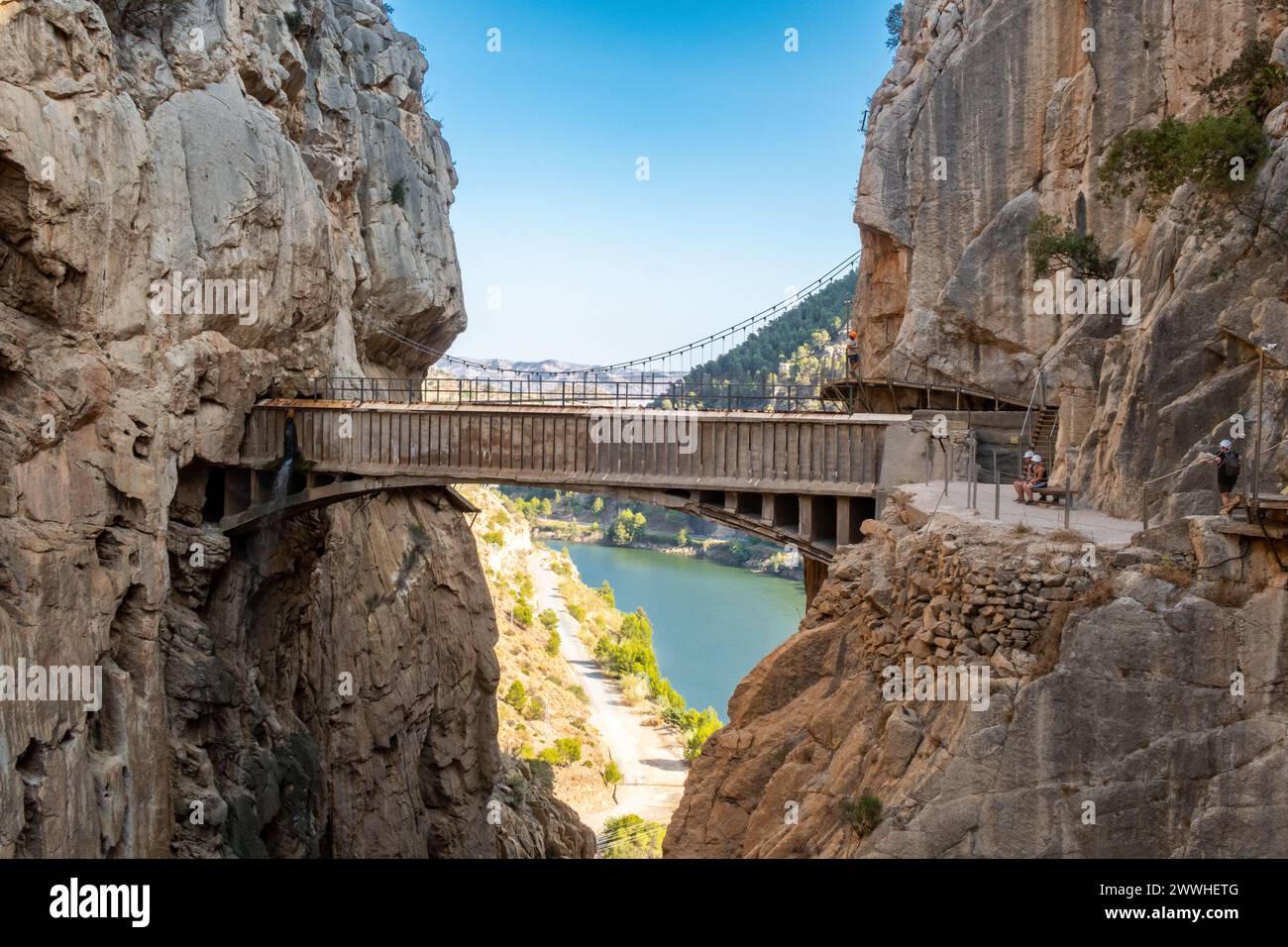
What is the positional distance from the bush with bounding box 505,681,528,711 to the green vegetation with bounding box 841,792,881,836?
3608cm

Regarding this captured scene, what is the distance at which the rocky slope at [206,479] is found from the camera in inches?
591

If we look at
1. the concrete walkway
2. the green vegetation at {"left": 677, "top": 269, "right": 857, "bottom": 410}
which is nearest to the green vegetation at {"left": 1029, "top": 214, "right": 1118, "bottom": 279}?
the concrete walkway

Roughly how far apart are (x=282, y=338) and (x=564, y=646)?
43.3 m

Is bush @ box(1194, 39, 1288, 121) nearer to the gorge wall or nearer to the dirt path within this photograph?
the gorge wall

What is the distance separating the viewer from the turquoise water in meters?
67.1

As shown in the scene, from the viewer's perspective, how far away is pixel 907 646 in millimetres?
10977

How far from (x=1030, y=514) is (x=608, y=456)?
9196 mm

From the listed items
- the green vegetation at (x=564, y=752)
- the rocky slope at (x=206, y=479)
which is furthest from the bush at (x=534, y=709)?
the rocky slope at (x=206, y=479)

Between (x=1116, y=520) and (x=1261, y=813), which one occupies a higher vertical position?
(x=1116, y=520)

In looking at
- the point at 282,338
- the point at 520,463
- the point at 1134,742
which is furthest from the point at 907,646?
the point at 282,338

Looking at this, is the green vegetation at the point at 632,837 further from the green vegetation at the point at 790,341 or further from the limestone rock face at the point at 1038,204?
the green vegetation at the point at 790,341

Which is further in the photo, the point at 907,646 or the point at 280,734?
the point at 280,734

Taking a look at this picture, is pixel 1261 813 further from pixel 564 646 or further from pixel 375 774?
pixel 564 646

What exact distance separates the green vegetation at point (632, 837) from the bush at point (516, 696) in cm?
676
